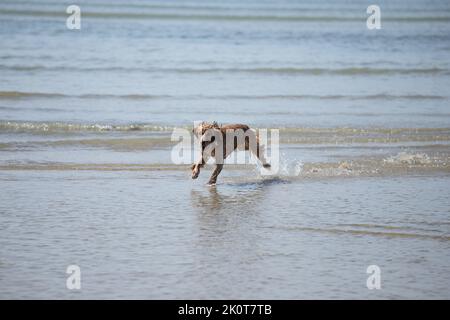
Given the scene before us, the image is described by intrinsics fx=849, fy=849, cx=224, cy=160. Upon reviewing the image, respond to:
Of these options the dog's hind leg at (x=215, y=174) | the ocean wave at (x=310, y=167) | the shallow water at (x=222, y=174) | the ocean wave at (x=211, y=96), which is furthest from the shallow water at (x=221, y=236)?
the ocean wave at (x=211, y=96)

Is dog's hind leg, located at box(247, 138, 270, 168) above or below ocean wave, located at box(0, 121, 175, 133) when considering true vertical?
below

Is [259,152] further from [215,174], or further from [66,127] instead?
[66,127]

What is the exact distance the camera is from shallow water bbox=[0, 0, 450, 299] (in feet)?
25.7

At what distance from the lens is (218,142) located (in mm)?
11734

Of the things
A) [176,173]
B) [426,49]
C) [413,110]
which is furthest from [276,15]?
[176,173]

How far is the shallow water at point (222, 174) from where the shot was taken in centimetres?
783

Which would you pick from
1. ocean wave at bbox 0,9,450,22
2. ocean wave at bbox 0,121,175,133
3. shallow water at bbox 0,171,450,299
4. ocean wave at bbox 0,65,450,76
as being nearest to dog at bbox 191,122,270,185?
shallow water at bbox 0,171,450,299

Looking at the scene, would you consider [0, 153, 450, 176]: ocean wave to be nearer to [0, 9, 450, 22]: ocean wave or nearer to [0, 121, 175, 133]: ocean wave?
[0, 121, 175, 133]: ocean wave

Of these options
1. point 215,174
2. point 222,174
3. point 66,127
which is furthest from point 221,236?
point 66,127

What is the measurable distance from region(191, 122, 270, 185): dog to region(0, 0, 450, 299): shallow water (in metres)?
0.33

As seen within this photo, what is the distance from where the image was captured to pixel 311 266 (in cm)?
802

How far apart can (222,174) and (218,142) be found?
2.73ft

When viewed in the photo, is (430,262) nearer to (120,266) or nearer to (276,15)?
(120,266)

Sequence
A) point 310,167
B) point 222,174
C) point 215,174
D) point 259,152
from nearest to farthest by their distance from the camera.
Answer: point 215,174, point 259,152, point 222,174, point 310,167
